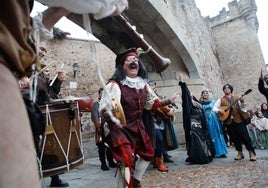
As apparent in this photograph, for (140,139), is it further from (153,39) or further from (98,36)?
(153,39)

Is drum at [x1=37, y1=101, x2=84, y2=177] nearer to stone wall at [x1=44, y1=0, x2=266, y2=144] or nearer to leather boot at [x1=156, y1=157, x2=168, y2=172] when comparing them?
leather boot at [x1=156, y1=157, x2=168, y2=172]

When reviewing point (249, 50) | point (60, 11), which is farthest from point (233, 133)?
point (249, 50)

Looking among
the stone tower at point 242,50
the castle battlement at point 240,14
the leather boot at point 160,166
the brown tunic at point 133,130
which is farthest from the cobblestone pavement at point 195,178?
the castle battlement at point 240,14

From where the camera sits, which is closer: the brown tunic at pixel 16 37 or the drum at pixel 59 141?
the brown tunic at pixel 16 37

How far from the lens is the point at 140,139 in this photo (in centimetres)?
250

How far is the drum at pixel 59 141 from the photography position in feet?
6.49

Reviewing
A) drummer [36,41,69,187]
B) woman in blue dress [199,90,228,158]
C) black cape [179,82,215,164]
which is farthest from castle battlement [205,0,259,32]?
drummer [36,41,69,187]

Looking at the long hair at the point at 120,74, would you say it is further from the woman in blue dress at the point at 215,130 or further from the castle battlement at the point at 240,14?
the castle battlement at the point at 240,14

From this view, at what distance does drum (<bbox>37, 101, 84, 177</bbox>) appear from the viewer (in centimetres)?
198

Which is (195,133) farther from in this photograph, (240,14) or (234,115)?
(240,14)

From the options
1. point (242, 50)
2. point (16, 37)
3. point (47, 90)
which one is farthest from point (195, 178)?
point (242, 50)

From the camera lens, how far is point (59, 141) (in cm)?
208

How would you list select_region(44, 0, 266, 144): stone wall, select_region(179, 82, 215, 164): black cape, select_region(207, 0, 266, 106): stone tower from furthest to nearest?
1. select_region(207, 0, 266, 106): stone tower
2. select_region(44, 0, 266, 144): stone wall
3. select_region(179, 82, 215, 164): black cape

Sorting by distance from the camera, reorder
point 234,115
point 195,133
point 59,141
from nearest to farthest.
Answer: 1. point 59,141
2. point 234,115
3. point 195,133
